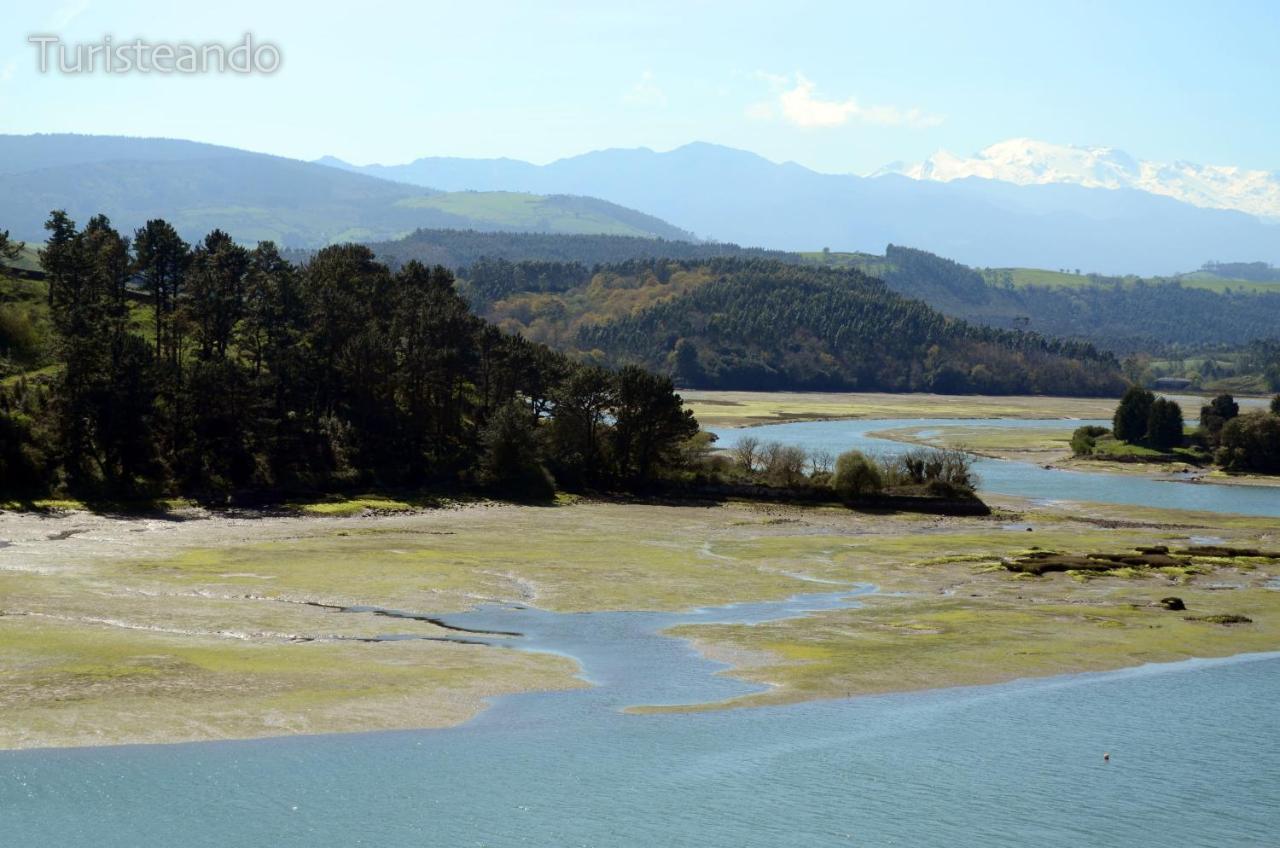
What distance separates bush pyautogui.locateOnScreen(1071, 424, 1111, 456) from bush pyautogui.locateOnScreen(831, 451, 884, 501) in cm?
7162

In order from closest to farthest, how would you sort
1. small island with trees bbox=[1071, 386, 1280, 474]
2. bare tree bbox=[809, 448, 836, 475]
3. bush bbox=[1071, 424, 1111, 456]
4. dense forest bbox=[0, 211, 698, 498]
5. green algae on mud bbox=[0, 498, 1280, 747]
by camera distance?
green algae on mud bbox=[0, 498, 1280, 747] < dense forest bbox=[0, 211, 698, 498] < bare tree bbox=[809, 448, 836, 475] < small island with trees bbox=[1071, 386, 1280, 474] < bush bbox=[1071, 424, 1111, 456]

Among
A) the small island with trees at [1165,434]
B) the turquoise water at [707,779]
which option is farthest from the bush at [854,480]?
the small island with trees at [1165,434]

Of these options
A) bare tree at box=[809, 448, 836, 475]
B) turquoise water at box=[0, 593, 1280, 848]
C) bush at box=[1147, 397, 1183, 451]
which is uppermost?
bush at box=[1147, 397, 1183, 451]

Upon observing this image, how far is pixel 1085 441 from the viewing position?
602 ft

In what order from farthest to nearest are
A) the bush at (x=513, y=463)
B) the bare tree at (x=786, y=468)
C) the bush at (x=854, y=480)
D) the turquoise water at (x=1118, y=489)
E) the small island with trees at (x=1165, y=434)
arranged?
the small island with trees at (x=1165, y=434)
the turquoise water at (x=1118, y=489)
the bare tree at (x=786, y=468)
the bush at (x=854, y=480)
the bush at (x=513, y=463)

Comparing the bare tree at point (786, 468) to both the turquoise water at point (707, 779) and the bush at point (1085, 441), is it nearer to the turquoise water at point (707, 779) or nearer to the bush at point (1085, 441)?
the bush at point (1085, 441)

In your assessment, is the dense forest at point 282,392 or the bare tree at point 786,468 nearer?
the dense forest at point 282,392

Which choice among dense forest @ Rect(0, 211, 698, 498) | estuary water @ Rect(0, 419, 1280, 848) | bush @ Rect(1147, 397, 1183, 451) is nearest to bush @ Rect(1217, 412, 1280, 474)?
bush @ Rect(1147, 397, 1183, 451)

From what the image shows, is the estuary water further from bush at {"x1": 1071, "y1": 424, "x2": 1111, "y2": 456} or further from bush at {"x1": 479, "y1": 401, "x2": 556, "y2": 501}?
bush at {"x1": 1071, "y1": 424, "x2": 1111, "y2": 456}

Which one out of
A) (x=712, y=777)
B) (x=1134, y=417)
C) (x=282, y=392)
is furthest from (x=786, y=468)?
(x=712, y=777)

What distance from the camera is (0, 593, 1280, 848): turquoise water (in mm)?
35188

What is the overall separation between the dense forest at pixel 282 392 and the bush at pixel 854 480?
602 inches

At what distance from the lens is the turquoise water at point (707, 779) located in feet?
115

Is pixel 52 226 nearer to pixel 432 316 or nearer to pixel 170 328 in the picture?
pixel 170 328
